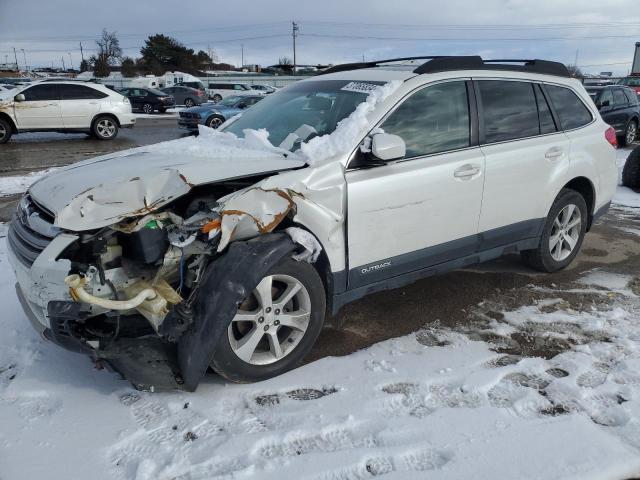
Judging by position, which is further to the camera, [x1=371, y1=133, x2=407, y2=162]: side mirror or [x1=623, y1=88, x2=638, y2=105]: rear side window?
[x1=623, y1=88, x2=638, y2=105]: rear side window

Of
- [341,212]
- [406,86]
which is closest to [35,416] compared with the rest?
[341,212]

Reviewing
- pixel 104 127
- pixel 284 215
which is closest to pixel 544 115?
pixel 284 215

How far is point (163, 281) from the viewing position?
2.81 meters

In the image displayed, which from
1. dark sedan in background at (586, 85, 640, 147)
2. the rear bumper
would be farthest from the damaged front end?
the rear bumper

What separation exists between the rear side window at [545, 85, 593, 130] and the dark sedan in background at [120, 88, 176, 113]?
28484 mm

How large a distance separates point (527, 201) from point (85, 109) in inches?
592

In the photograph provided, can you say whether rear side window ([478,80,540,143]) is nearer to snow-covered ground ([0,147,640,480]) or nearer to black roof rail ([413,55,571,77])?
black roof rail ([413,55,571,77])

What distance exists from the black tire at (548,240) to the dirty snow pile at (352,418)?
47.9 inches

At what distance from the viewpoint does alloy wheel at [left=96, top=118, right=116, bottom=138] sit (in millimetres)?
16375

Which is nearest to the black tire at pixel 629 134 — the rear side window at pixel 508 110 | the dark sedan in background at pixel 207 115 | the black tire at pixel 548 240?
the dark sedan in background at pixel 207 115

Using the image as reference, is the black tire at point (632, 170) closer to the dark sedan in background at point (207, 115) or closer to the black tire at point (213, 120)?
the dark sedan in background at point (207, 115)

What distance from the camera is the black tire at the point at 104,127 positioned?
16.3m

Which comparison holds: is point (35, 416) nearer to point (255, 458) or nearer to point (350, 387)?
point (255, 458)

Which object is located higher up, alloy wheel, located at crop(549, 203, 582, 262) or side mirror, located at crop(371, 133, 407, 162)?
side mirror, located at crop(371, 133, 407, 162)
